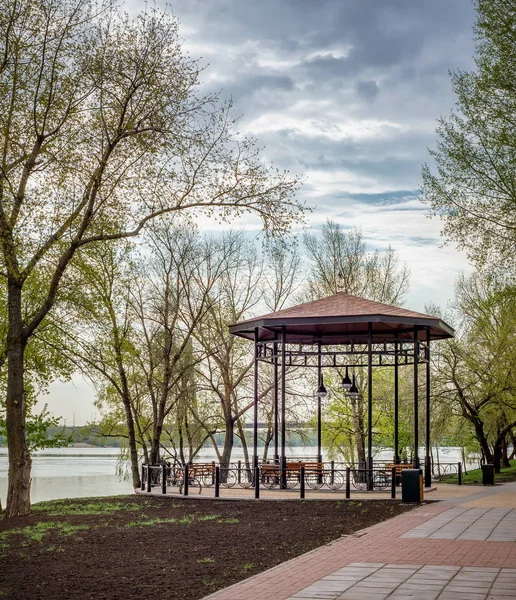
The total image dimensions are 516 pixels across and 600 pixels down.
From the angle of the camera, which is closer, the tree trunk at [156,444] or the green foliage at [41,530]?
the green foliage at [41,530]

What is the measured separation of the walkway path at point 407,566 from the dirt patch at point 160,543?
54 cm

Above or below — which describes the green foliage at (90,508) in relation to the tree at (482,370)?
below

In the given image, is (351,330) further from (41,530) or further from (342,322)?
(41,530)

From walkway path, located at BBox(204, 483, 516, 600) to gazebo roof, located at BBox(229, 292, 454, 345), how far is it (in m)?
7.38

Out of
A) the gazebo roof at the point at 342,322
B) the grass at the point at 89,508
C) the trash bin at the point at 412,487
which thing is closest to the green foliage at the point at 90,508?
the grass at the point at 89,508

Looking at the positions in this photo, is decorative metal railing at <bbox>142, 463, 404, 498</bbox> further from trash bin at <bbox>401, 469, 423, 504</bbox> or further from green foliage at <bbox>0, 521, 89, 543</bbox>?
green foliage at <bbox>0, 521, 89, 543</bbox>

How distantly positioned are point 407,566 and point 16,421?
1149cm

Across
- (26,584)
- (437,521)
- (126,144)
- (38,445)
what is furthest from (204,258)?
(26,584)

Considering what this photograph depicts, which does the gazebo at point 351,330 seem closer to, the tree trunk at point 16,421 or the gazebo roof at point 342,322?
the gazebo roof at point 342,322

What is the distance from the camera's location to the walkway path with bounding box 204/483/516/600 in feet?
27.3

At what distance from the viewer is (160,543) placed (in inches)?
511

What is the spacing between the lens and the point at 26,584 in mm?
9617

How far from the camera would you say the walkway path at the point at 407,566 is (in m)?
8.33

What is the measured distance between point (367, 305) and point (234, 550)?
42.0 feet
